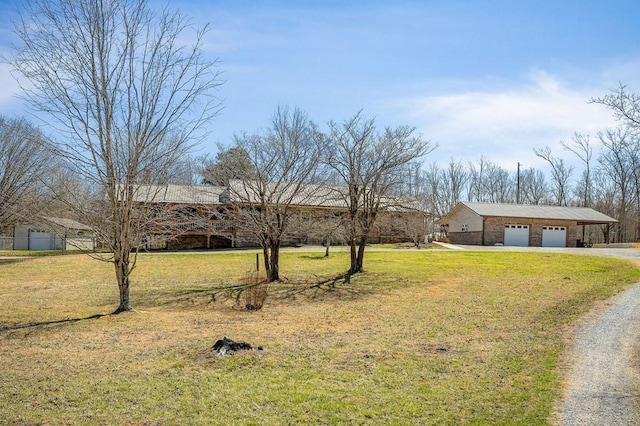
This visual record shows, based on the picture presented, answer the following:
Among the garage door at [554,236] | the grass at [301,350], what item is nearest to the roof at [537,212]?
the garage door at [554,236]

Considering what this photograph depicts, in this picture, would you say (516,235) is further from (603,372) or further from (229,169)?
(603,372)

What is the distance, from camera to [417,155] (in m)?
18.5

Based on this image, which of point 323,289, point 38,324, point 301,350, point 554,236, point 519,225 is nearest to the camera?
point 301,350

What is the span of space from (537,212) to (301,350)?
3463 cm

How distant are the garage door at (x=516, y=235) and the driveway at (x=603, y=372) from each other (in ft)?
84.9

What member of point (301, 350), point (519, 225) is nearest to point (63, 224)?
point (301, 350)

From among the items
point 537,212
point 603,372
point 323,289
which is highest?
point 537,212

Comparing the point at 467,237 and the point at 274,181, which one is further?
the point at 467,237

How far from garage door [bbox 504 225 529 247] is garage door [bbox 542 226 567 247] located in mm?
1667

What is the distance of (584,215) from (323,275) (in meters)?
29.4

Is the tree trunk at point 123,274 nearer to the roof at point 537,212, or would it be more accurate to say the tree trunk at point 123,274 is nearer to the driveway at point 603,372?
the driveway at point 603,372

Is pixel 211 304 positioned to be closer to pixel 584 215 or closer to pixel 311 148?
pixel 311 148

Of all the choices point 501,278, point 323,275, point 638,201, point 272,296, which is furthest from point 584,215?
point 272,296

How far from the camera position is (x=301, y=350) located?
8484 millimetres
